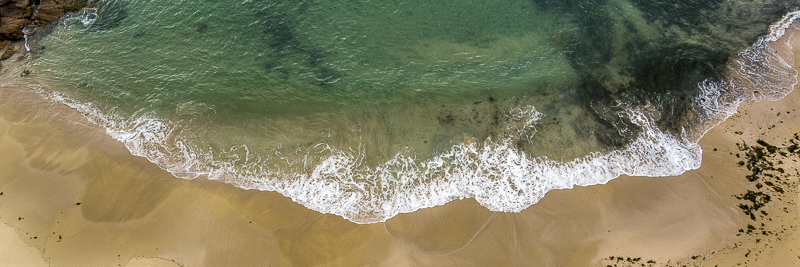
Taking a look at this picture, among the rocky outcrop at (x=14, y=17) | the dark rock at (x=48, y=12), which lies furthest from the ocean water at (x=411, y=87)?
the rocky outcrop at (x=14, y=17)

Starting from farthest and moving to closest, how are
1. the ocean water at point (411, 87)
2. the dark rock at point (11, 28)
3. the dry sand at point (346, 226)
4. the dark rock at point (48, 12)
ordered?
the dark rock at point (48, 12)
the dark rock at point (11, 28)
the ocean water at point (411, 87)
the dry sand at point (346, 226)

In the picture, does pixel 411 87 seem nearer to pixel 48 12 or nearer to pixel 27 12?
pixel 48 12

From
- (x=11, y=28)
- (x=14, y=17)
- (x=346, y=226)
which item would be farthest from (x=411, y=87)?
(x=14, y=17)

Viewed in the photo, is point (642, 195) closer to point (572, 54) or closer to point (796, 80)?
point (572, 54)

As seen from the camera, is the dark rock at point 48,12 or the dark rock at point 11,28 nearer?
the dark rock at point 11,28

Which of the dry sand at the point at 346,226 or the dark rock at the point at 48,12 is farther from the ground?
the dark rock at the point at 48,12

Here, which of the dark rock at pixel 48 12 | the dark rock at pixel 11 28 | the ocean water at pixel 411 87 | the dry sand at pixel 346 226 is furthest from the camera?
the dark rock at pixel 48 12

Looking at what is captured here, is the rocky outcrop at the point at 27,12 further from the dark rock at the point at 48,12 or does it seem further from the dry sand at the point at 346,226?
the dry sand at the point at 346,226
